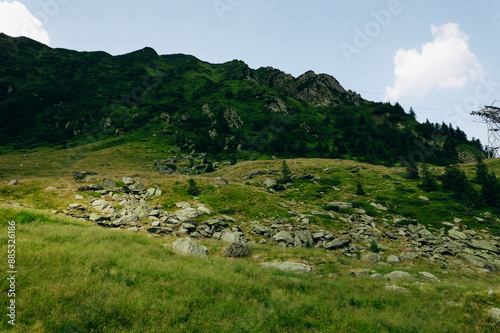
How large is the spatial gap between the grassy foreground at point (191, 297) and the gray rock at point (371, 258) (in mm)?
5889

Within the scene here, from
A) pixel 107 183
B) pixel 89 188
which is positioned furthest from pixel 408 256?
pixel 107 183

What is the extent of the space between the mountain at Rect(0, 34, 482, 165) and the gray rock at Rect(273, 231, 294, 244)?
65415mm

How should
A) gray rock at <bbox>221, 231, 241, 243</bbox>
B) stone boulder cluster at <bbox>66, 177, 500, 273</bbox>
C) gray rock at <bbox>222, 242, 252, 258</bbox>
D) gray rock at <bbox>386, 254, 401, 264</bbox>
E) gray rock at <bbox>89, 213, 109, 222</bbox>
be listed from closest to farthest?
1. gray rock at <bbox>222, 242, 252, 258</bbox>
2. gray rock at <bbox>386, 254, 401, 264</bbox>
3. gray rock at <bbox>89, 213, 109, 222</bbox>
4. stone boulder cluster at <bbox>66, 177, 500, 273</bbox>
5. gray rock at <bbox>221, 231, 241, 243</bbox>

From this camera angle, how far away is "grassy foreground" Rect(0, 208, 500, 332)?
6.60 meters

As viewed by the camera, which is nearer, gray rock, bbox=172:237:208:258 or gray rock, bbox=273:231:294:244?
gray rock, bbox=172:237:208:258

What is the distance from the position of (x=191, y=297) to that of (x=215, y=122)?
116m

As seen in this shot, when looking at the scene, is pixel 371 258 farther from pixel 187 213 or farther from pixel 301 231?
pixel 187 213

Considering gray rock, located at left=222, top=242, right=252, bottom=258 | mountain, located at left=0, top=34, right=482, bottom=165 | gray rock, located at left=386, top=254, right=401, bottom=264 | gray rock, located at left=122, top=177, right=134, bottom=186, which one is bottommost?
gray rock, located at left=386, top=254, right=401, bottom=264

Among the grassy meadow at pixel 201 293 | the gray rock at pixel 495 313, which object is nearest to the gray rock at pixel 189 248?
the grassy meadow at pixel 201 293

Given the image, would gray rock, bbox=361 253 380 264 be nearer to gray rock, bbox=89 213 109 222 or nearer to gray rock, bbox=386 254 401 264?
gray rock, bbox=386 254 401 264

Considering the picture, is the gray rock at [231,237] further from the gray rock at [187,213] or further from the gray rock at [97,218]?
the gray rock at [97,218]

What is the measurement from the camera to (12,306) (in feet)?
20.3

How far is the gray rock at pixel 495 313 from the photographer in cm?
877

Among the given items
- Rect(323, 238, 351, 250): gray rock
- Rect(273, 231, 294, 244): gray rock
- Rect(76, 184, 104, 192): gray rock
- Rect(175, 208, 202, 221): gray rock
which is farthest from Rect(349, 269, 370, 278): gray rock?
Rect(76, 184, 104, 192): gray rock
